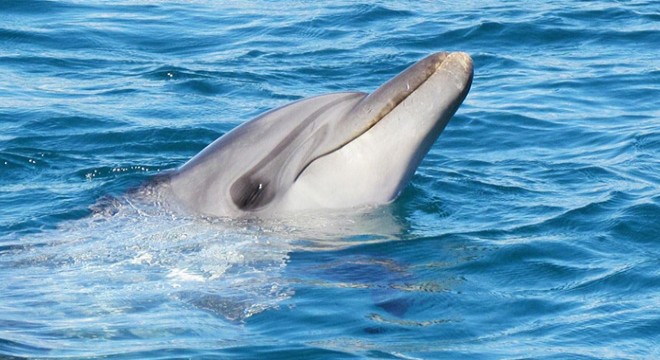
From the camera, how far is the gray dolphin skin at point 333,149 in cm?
962

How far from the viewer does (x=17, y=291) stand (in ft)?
29.2

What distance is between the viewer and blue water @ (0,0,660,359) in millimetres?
8438

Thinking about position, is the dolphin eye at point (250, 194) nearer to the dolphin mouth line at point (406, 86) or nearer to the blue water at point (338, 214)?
the blue water at point (338, 214)

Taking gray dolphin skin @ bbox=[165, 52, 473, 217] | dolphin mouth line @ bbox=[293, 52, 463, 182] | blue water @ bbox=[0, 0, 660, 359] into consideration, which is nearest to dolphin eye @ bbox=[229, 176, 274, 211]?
gray dolphin skin @ bbox=[165, 52, 473, 217]

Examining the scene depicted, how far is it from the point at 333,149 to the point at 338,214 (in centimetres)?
54

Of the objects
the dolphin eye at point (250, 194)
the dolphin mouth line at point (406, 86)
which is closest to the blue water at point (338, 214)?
the dolphin eye at point (250, 194)

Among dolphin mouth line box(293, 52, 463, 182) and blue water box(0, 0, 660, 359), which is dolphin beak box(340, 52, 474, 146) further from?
blue water box(0, 0, 660, 359)

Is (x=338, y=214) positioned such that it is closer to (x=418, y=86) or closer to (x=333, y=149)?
(x=333, y=149)

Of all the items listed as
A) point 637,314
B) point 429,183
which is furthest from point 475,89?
point 637,314

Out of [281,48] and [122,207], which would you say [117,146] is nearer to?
[122,207]

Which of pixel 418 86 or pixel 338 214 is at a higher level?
pixel 418 86

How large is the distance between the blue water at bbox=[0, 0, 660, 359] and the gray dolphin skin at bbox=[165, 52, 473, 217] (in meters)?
0.21

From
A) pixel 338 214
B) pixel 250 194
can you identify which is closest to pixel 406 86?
pixel 338 214

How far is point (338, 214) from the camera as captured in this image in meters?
10.0
